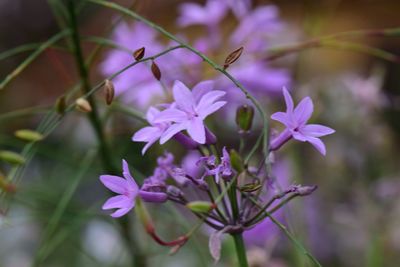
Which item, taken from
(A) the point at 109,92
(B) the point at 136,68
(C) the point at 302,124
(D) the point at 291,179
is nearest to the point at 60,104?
(A) the point at 109,92

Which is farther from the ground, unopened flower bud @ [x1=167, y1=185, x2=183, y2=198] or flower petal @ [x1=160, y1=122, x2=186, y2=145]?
flower petal @ [x1=160, y1=122, x2=186, y2=145]

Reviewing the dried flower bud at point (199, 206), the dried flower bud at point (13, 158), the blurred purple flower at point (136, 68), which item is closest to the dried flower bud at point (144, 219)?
the dried flower bud at point (199, 206)

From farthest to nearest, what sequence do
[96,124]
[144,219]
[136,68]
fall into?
1. [136,68]
2. [96,124]
3. [144,219]

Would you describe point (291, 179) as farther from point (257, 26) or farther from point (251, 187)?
point (251, 187)

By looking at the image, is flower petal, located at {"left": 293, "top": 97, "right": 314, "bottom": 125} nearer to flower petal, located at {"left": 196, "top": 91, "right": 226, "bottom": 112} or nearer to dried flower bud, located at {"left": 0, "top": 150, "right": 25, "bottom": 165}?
flower petal, located at {"left": 196, "top": 91, "right": 226, "bottom": 112}

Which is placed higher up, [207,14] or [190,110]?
[207,14]

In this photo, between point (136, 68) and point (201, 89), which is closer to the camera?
point (201, 89)

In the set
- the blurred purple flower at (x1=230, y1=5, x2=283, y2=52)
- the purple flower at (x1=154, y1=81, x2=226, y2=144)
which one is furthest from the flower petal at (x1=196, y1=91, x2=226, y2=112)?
the blurred purple flower at (x1=230, y1=5, x2=283, y2=52)

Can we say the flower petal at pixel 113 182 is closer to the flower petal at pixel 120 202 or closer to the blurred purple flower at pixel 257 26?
the flower petal at pixel 120 202
